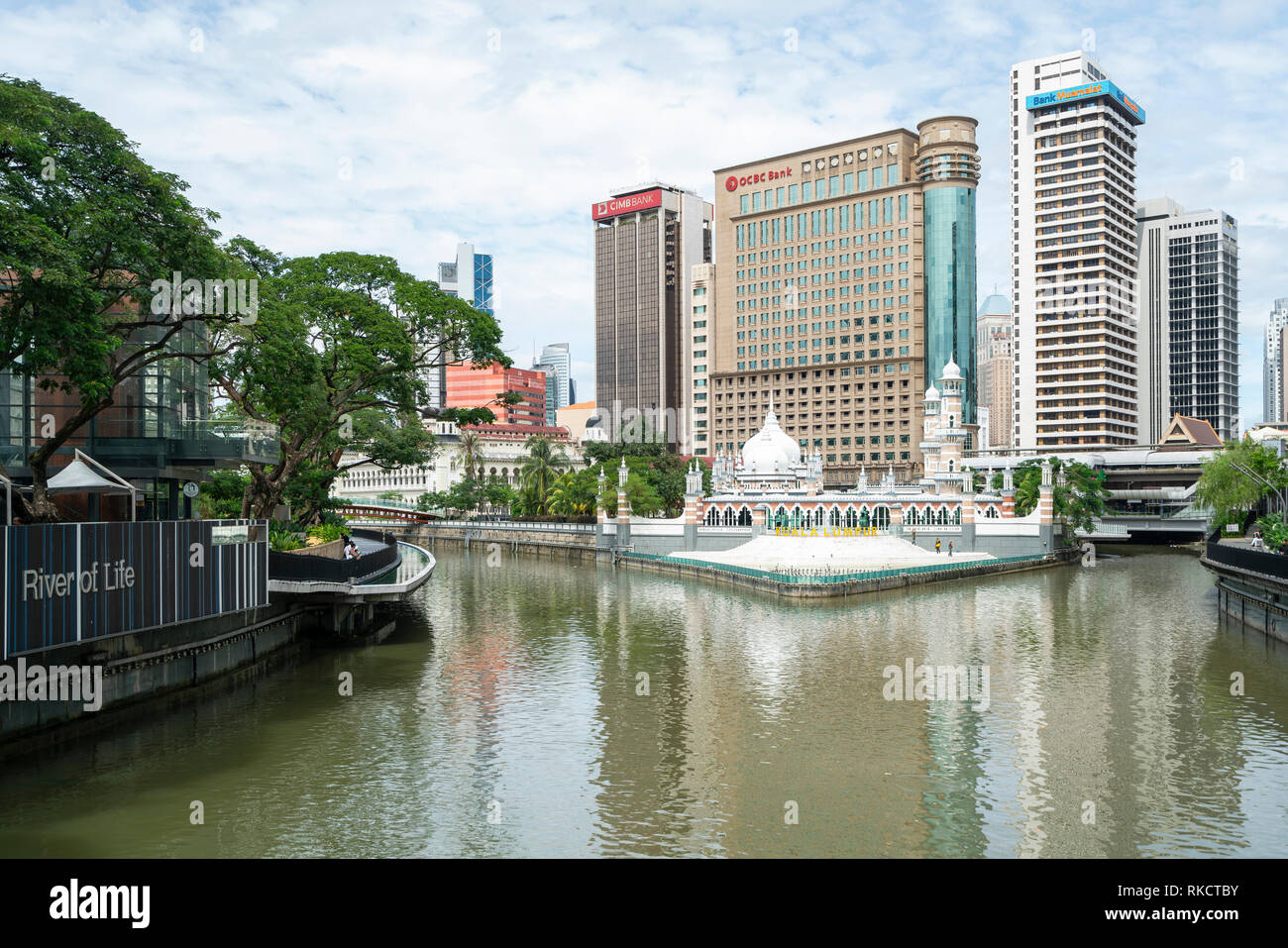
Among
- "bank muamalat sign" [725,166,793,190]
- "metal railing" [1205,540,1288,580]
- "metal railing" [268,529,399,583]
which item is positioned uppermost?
"bank muamalat sign" [725,166,793,190]

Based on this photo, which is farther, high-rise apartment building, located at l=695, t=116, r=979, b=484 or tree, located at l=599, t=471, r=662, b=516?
high-rise apartment building, located at l=695, t=116, r=979, b=484

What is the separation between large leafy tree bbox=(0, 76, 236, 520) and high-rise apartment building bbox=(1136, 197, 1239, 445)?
16836 centimetres

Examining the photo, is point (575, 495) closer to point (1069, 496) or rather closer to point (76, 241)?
point (1069, 496)

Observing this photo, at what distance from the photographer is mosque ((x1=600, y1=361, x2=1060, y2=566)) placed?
7544 cm

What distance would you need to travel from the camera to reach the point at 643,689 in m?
31.1

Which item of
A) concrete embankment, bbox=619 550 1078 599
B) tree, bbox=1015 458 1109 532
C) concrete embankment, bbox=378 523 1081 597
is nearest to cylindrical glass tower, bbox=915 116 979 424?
tree, bbox=1015 458 1109 532

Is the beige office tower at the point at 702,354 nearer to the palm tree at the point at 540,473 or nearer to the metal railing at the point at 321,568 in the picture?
the palm tree at the point at 540,473

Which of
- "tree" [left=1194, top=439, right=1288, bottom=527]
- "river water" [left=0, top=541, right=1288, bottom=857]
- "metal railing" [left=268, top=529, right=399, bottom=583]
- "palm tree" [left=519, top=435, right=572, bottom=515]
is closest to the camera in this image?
"river water" [left=0, top=541, right=1288, bottom=857]

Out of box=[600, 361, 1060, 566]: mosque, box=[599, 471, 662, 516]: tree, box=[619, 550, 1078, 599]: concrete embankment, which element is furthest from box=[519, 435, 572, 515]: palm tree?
box=[619, 550, 1078, 599]: concrete embankment

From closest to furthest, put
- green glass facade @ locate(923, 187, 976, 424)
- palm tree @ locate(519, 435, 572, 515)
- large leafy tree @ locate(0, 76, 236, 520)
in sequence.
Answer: large leafy tree @ locate(0, 76, 236, 520) < palm tree @ locate(519, 435, 572, 515) < green glass facade @ locate(923, 187, 976, 424)

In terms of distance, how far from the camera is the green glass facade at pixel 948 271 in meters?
144

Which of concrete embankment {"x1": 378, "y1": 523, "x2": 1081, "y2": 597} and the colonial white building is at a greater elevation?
the colonial white building

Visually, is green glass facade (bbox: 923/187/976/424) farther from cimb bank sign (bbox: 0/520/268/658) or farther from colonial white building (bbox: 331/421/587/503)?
cimb bank sign (bbox: 0/520/268/658)
